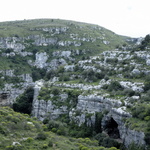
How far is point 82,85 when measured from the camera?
171ft

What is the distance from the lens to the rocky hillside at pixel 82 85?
3566 cm

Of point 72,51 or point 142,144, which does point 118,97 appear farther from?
point 72,51

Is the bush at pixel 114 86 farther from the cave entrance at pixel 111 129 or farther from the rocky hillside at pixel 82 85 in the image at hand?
the cave entrance at pixel 111 129

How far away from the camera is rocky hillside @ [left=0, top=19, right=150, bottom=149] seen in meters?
35.7

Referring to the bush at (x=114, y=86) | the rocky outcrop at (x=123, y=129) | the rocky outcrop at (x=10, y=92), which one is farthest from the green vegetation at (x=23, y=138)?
the rocky outcrop at (x=10, y=92)

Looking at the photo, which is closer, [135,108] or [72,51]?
[135,108]

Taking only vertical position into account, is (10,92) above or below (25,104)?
above

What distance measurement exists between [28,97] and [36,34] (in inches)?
2386

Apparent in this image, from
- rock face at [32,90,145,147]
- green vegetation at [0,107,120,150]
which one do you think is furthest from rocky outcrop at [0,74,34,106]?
green vegetation at [0,107,120,150]

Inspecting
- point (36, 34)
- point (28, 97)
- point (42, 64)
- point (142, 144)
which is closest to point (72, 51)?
point (42, 64)

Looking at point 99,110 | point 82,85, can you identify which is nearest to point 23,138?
point 99,110

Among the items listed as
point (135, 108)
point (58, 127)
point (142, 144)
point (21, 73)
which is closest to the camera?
point (142, 144)

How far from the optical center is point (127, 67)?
55125 millimetres

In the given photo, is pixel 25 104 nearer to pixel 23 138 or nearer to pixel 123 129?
pixel 123 129
